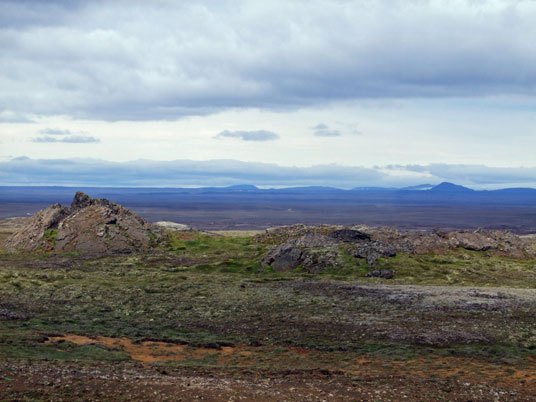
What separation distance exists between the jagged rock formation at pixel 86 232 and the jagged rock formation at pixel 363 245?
21045 mm

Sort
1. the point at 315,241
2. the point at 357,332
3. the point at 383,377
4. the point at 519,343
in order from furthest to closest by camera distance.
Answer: the point at 315,241 → the point at 357,332 → the point at 519,343 → the point at 383,377

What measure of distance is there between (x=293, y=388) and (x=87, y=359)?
11037 mm

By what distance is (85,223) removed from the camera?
248ft

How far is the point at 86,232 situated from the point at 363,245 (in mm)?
41613

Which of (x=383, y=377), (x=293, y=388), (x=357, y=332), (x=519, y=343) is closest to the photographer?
(x=293, y=388)

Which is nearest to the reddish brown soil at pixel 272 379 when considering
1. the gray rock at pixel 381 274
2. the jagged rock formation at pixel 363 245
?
the gray rock at pixel 381 274

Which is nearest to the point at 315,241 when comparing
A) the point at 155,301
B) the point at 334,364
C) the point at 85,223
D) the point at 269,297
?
the point at 269,297

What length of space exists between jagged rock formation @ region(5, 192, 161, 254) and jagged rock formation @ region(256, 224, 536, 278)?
2105 cm

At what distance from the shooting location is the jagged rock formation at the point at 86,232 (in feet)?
236

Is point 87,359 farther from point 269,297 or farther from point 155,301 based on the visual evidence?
point 269,297

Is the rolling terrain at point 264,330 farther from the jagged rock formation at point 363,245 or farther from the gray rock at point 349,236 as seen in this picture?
the gray rock at point 349,236

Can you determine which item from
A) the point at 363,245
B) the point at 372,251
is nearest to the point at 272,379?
the point at 372,251

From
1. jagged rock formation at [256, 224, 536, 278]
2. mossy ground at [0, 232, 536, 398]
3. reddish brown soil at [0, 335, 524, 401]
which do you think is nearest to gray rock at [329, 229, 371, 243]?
jagged rock formation at [256, 224, 536, 278]

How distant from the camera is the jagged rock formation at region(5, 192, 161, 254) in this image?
72.0m
